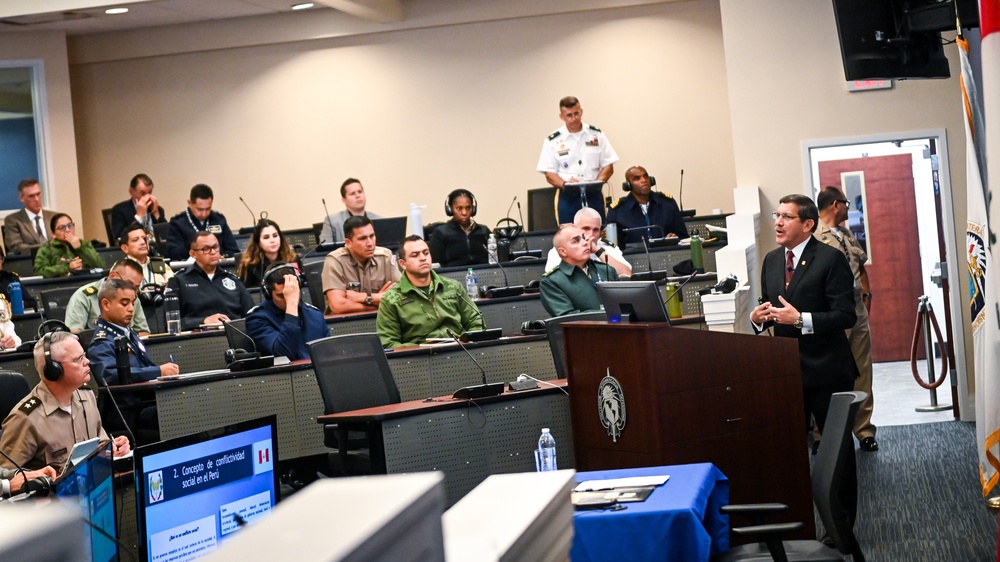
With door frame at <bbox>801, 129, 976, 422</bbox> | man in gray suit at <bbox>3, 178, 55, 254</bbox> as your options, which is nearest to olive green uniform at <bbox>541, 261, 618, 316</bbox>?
door frame at <bbox>801, 129, 976, 422</bbox>

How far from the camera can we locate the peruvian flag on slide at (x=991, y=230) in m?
3.57

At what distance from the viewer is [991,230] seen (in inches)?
147

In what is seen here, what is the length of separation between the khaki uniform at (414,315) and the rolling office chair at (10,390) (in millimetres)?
2144

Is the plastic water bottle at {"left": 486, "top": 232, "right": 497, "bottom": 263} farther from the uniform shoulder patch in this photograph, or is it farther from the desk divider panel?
the uniform shoulder patch

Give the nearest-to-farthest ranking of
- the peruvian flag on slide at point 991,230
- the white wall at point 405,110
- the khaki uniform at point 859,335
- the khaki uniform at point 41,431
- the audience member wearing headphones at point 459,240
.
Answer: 1. the peruvian flag on slide at point 991,230
2. the khaki uniform at point 41,431
3. the khaki uniform at point 859,335
4. the audience member wearing headphones at point 459,240
5. the white wall at point 405,110

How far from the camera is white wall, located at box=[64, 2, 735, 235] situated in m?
12.7

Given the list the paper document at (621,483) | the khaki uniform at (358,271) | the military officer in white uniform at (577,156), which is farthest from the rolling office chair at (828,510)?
the military officer in white uniform at (577,156)

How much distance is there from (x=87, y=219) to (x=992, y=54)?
12.5 meters

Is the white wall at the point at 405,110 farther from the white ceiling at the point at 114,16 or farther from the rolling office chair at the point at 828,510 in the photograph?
the rolling office chair at the point at 828,510

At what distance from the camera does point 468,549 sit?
68 cm

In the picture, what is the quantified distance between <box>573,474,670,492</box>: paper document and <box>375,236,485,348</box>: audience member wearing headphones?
3.31m

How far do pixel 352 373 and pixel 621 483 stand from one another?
239 centimetres

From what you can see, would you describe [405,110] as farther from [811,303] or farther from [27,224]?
[811,303]

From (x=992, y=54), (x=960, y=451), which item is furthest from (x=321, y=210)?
(x=992, y=54)
